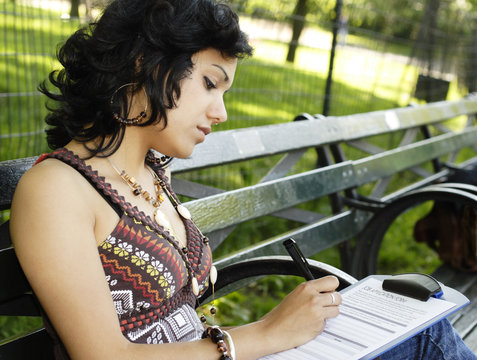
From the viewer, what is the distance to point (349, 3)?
197 inches

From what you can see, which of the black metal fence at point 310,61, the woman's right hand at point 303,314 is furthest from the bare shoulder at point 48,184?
the black metal fence at point 310,61

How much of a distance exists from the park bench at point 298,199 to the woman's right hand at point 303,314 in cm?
33

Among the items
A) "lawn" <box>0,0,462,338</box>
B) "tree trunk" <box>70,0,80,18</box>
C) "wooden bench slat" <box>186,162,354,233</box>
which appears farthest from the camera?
"tree trunk" <box>70,0,80,18</box>

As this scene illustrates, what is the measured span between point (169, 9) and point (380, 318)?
853 millimetres

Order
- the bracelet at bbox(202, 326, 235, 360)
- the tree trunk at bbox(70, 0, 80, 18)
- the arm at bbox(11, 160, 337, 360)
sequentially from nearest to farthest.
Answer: the arm at bbox(11, 160, 337, 360)
the bracelet at bbox(202, 326, 235, 360)
the tree trunk at bbox(70, 0, 80, 18)

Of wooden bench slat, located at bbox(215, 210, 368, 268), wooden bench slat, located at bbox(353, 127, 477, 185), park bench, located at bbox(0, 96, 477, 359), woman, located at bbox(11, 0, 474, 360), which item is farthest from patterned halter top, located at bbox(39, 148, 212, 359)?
wooden bench slat, located at bbox(353, 127, 477, 185)

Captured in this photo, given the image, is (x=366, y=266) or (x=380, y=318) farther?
(x=366, y=266)

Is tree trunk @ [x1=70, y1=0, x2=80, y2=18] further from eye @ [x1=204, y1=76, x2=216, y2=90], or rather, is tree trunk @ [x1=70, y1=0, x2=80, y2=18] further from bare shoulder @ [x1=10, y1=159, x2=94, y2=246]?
bare shoulder @ [x1=10, y1=159, x2=94, y2=246]

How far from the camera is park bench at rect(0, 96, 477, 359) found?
5.03ft

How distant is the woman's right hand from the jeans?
0.81 feet

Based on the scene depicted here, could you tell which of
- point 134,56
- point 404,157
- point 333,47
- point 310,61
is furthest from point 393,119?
point 134,56

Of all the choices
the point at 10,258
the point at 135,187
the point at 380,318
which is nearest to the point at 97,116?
the point at 135,187

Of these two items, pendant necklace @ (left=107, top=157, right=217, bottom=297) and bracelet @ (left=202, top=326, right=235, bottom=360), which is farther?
pendant necklace @ (left=107, top=157, right=217, bottom=297)

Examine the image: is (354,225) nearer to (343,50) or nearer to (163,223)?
(163,223)
